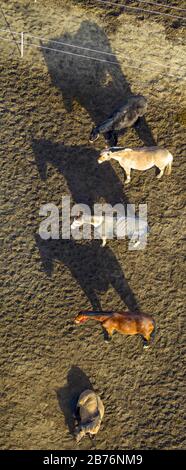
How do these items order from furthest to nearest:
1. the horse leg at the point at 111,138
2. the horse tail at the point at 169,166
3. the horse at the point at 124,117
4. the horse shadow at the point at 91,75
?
the horse shadow at the point at 91,75 → the horse leg at the point at 111,138 → the horse tail at the point at 169,166 → the horse at the point at 124,117

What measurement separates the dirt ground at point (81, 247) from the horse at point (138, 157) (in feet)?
1.52

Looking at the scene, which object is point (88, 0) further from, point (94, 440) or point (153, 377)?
point (94, 440)

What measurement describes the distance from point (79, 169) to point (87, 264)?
1714mm

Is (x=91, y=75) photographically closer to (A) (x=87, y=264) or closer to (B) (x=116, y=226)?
(B) (x=116, y=226)

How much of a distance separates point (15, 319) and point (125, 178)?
319cm

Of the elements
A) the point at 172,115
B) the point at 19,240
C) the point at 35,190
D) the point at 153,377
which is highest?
the point at 172,115

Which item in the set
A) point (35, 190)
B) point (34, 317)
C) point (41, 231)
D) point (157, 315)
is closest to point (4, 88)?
point (35, 190)

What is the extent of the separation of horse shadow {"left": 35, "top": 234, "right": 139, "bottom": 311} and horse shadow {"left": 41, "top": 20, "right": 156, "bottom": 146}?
2260 mm

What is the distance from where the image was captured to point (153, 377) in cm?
1059

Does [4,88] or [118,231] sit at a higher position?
[4,88]

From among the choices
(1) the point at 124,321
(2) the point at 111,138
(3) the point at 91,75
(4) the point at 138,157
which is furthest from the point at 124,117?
(1) the point at 124,321

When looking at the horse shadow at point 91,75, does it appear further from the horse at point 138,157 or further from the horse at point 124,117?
the horse at point 138,157

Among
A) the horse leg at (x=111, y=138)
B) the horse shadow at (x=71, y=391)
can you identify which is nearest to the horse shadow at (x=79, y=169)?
the horse leg at (x=111, y=138)

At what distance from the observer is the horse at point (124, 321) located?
992 cm
